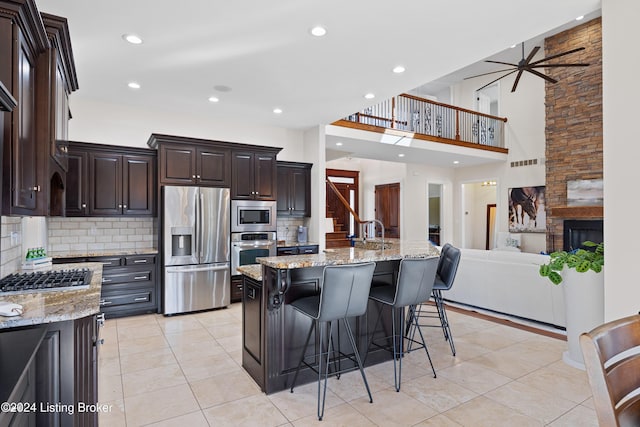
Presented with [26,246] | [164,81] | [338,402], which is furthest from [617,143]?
[26,246]

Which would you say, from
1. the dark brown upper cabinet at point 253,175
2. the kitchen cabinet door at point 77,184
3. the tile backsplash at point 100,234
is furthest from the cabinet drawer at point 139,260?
the dark brown upper cabinet at point 253,175

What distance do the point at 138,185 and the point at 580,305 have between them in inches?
206

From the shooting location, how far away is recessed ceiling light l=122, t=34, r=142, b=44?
9.96 feet

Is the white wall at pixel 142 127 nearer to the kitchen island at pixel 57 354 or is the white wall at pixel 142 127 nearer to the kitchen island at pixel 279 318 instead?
the kitchen island at pixel 279 318

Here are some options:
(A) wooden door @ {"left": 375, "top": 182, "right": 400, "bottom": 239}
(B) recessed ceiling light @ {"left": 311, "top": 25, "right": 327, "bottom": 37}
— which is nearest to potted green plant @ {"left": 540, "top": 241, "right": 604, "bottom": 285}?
(B) recessed ceiling light @ {"left": 311, "top": 25, "right": 327, "bottom": 37}

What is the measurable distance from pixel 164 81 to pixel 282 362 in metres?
3.37

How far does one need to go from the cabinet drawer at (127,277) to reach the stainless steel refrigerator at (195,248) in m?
0.26

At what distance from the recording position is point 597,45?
694 cm

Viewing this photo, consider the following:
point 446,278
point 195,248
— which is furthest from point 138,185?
point 446,278

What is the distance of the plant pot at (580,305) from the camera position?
9.72 feet

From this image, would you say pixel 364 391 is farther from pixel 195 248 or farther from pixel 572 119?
pixel 572 119

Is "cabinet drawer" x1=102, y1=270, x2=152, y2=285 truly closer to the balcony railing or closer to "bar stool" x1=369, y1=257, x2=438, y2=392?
"bar stool" x1=369, y1=257, x2=438, y2=392

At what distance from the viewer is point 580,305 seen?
306 cm

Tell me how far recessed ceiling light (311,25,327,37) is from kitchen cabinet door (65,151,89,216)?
11.3 ft
